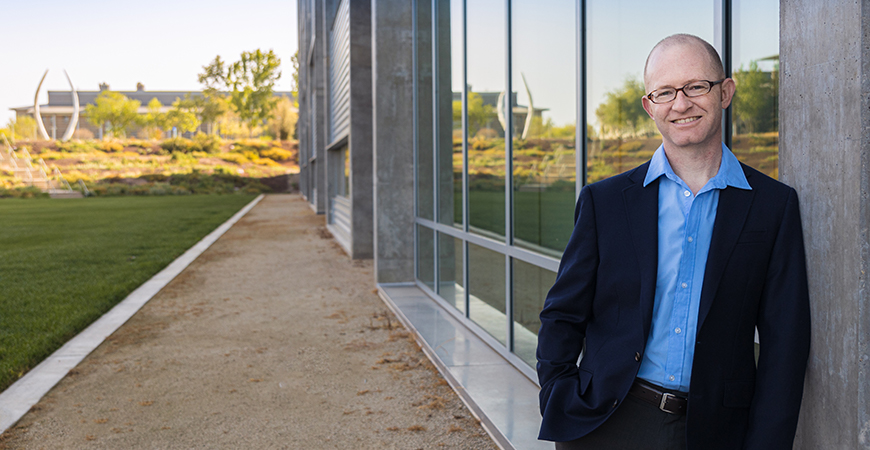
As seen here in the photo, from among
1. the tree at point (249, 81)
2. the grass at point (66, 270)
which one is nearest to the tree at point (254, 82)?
the tree at point (249, 81)

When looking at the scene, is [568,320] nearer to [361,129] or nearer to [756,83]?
[756,83]

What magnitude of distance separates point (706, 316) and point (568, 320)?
0.37m

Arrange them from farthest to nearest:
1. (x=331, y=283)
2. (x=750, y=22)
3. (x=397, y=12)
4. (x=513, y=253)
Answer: (x=331, y=283) → (x=397, y=12) → (x=513, y=253) → (x=750, y=22)

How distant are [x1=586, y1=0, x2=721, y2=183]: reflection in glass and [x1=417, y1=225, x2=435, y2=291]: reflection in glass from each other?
4.24 metres

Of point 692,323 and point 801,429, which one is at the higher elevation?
point 692,323

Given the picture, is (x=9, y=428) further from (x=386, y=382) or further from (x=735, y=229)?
(x=735, y=229)

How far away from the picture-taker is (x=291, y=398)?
4.62m

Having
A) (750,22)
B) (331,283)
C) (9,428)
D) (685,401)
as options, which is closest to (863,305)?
(685,401)

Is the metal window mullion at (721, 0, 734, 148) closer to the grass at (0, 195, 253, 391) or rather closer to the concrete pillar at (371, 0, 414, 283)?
the grass at (0, 195, 253, 391)

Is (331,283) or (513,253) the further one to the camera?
(331,283)

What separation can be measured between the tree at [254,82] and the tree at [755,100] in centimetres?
6834

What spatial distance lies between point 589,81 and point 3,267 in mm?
10491

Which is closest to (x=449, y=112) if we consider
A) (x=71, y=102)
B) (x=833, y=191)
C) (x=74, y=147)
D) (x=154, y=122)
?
(x=833, y=191)

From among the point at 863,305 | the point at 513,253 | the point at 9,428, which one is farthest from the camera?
the point at 513,253
